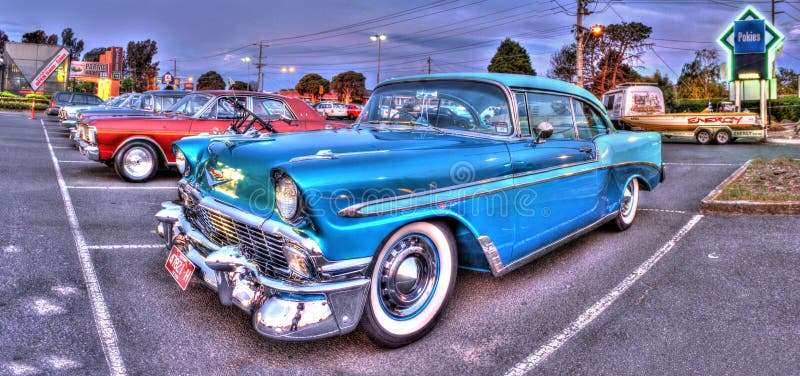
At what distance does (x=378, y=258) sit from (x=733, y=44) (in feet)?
76.0

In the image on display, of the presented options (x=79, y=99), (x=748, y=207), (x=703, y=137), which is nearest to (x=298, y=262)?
(x=748, y=207)

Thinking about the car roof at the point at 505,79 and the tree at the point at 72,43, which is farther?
the tree at the point at 72,43

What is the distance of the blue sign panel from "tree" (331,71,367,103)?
68.3 metres

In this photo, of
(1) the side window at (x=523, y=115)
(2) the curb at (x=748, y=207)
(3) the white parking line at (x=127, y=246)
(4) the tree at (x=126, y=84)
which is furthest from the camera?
(4) the tree at (x=126, y=84)

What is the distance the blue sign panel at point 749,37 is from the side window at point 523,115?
2128cm

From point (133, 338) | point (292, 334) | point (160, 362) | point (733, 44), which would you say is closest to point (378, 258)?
point (292, 334)

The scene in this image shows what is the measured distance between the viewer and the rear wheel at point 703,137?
17987 millimetres

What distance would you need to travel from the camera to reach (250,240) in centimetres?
277

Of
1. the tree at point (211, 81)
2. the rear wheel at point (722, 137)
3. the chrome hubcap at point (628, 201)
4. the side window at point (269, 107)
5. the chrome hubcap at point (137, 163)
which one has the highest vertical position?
the tree at point (211, 81)

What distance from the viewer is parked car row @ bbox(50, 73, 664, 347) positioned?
8.11 ft

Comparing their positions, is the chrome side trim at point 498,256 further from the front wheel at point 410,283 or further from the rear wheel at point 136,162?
the rear wheel at point 136,162

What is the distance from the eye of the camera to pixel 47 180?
7.61 meters

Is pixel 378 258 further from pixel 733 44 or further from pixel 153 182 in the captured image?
pixel 733 44

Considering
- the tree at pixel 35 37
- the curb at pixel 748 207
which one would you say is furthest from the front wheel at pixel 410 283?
the tree at pixel 35 37
